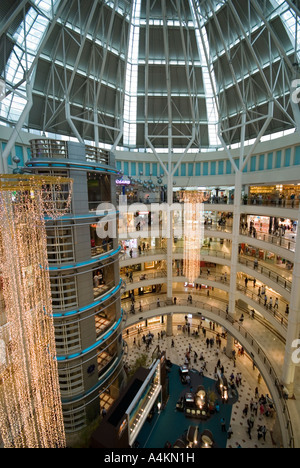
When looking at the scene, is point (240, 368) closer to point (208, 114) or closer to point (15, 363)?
point (15, 363)

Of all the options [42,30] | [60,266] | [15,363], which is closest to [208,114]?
[42,30]

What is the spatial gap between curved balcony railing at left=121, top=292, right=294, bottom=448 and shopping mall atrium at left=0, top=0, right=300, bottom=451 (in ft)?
0.43

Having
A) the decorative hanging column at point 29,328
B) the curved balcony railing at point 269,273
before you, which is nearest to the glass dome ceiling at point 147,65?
the decorative hanging column at point 29,328

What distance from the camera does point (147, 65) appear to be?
1731 centimetres

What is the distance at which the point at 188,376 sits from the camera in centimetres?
1834

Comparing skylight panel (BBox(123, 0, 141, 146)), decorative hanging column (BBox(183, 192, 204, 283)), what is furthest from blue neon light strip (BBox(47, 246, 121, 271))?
skylight panel (BBox(123, 0, 141, 146))

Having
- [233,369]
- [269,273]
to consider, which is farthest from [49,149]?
[233,369]

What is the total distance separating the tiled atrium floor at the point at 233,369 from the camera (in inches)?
537

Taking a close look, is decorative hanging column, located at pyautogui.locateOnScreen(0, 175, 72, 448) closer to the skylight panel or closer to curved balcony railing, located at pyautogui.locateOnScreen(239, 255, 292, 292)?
curved balcony railing, located at pyautogui.locateOnScreen(239, 255, 292, 292)

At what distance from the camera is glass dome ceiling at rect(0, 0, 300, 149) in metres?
16.1

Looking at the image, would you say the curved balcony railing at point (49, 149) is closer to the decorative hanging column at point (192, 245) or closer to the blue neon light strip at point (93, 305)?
the blue neon light strip at point (93, 305)

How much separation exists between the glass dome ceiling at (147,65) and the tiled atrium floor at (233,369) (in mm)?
19699
